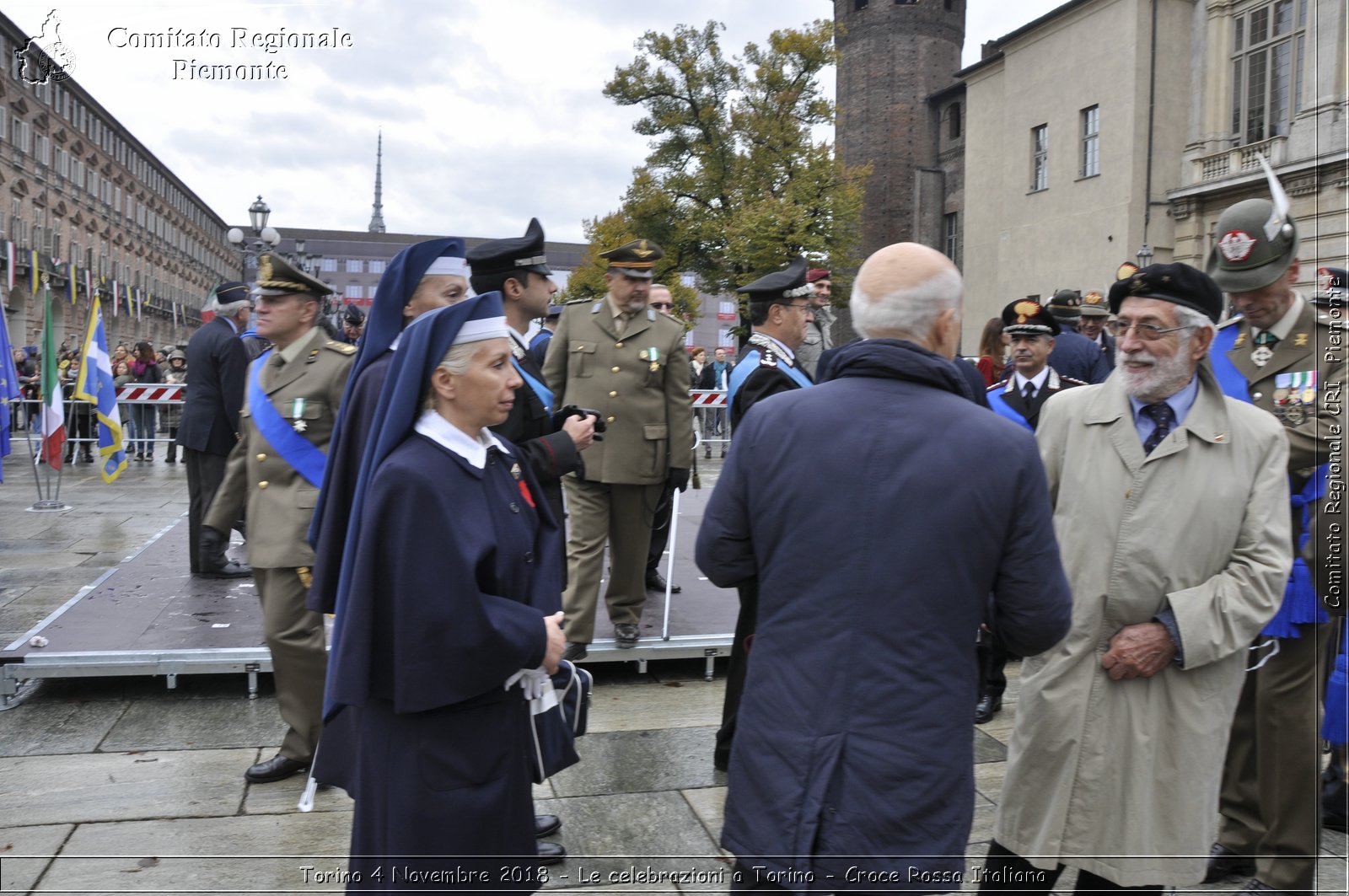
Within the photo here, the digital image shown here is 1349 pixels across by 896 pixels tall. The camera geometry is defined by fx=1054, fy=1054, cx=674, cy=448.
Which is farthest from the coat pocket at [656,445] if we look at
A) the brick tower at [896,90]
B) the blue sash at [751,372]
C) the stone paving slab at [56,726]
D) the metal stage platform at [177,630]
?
the brick tower at [896,90]

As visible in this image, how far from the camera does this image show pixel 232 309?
780 centimetres

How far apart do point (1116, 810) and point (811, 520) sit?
1.32 meters

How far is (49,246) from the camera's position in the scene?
168 feet

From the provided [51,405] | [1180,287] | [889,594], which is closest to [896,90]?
[51,405]

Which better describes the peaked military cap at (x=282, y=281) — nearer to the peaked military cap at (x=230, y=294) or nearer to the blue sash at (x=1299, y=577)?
the blue sash at (x=1299, y=577)

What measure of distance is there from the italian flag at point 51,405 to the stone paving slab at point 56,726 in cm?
757

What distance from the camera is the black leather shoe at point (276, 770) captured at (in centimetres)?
422

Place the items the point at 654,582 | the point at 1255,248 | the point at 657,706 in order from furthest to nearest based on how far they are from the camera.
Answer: the point at 654,582 < the point at 657,706 < the point at 1255,248

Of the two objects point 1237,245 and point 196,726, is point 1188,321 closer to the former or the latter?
point 1237,245

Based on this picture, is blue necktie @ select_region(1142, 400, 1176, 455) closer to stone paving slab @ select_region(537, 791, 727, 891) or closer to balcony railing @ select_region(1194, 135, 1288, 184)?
stone paving slab @ select_region(537, 791, 727, 891)

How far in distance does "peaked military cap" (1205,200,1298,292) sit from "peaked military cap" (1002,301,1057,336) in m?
1.99

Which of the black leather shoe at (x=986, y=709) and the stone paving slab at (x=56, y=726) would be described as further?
the black leather shoe at (x=986, y=709)

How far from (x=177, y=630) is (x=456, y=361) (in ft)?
13.2

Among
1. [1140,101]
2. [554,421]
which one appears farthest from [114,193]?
Result: [554,421]
